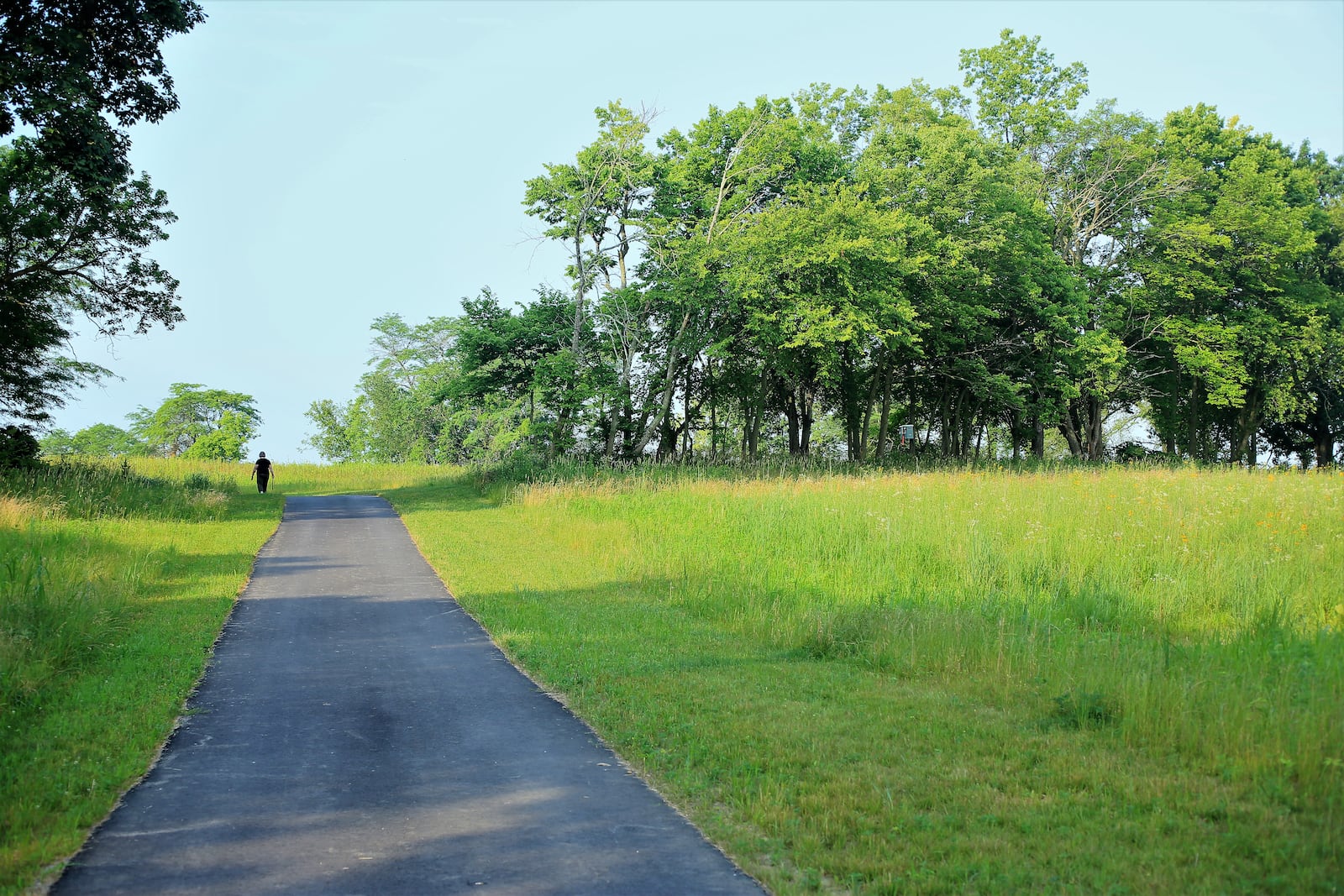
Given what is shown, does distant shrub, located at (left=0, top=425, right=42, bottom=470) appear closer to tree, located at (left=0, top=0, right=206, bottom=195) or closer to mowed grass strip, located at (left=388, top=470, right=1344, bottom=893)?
tree, located at (left=0, top=0, right=206, bottom=195)

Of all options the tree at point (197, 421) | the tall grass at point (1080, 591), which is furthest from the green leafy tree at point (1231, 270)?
the tree at point (197, 421)

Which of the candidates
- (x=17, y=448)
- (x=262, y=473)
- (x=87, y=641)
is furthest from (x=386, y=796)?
(x=262, y=473)

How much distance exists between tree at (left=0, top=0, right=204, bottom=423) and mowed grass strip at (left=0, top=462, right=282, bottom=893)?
5.35 meters

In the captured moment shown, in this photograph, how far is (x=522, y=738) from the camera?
714cm

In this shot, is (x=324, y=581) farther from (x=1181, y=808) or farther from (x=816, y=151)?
(x=816, y=151)

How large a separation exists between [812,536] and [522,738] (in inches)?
330

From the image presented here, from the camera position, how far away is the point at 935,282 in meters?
36.4

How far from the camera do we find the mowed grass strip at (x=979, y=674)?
495 centimetres

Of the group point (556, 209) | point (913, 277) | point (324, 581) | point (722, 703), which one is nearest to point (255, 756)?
point (722, 703)

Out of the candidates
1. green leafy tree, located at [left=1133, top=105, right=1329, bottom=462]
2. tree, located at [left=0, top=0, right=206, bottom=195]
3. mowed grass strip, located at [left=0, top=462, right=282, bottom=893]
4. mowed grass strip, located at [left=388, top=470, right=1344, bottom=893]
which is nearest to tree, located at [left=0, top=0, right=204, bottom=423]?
tree, located at [left=0, top=0, right=206, bottom=195]

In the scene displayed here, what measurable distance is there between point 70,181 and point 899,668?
24.3 m

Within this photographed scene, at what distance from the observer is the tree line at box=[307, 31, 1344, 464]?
32219 millimetres

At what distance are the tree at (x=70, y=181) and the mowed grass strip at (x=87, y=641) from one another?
5.35 metres

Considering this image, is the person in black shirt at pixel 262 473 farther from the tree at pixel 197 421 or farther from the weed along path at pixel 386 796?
the tree at pixel 197 421
